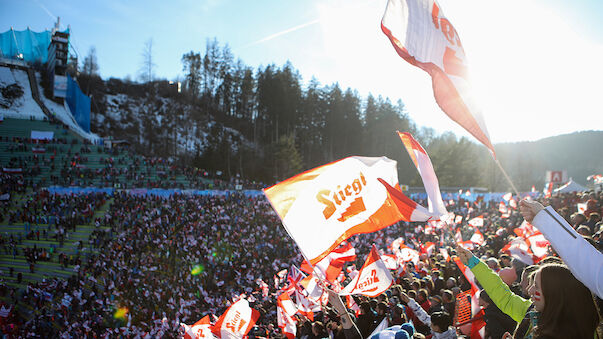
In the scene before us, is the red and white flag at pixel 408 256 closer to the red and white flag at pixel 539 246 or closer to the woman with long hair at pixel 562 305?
the red and white flag at pixel 539 246

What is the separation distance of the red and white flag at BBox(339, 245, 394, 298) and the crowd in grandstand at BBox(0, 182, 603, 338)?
1.59 ft

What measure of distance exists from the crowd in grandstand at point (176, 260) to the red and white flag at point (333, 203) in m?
1.53

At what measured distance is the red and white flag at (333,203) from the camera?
4148 millimetres

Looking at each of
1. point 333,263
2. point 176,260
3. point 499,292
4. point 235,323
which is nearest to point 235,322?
point 235,323

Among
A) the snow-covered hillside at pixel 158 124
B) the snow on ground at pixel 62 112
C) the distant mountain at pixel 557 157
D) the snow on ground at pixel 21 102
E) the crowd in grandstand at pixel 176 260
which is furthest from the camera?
the distant mountain at pixel 557 157

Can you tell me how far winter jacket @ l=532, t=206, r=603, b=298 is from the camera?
1.77m

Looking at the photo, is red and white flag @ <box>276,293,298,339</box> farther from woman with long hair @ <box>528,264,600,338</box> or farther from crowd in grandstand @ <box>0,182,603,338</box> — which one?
woman with long hair @ <box>528,264,600,338</box>

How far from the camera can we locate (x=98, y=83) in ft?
194

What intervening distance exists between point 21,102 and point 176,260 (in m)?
39.4

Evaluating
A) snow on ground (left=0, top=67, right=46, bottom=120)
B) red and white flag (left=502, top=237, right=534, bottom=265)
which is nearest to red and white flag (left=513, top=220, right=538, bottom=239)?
red and white flag (left=502, top=237, right=534, bottom=265)

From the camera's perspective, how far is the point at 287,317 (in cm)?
713

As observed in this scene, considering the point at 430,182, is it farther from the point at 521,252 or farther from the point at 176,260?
the point at 176,260

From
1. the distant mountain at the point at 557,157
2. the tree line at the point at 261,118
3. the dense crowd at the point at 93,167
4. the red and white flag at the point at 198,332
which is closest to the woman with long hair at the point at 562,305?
the red and white flag at the point at 198,332

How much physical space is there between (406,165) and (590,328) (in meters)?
55.6
